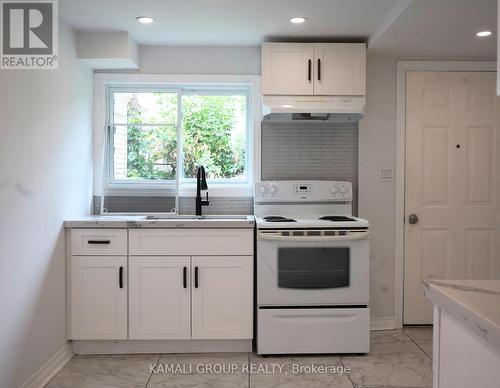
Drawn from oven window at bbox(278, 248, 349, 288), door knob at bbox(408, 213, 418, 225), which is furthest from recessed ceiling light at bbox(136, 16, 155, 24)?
door knob at bbox(408, 213, 418, 225)

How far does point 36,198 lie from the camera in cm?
268

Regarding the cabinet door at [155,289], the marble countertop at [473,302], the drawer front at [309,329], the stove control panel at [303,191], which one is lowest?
the drawer front at [309,329]

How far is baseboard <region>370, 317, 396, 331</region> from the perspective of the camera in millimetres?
3680

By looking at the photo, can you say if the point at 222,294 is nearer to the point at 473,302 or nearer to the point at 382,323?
the point at 382,323

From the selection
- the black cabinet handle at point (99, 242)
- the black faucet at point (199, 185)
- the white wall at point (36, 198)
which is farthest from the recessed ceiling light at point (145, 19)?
the black cabinet handle at point (99, 242)

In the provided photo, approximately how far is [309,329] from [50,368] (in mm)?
1614

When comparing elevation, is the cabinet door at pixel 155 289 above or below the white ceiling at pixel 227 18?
below

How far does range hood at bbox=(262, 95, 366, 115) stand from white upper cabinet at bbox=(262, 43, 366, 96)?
1.2 inches

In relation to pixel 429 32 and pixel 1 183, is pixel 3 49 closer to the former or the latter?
pixel 1 183

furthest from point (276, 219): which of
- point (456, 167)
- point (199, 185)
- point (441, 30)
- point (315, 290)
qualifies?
point (441, 30)

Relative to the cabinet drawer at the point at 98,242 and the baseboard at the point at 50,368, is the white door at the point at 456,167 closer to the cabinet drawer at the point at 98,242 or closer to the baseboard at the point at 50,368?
the cabinet drawer at the point at 98,242

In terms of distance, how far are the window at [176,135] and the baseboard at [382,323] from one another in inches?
58.8

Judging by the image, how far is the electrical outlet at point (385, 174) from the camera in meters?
3.68

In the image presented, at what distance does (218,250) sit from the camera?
10.4ft
